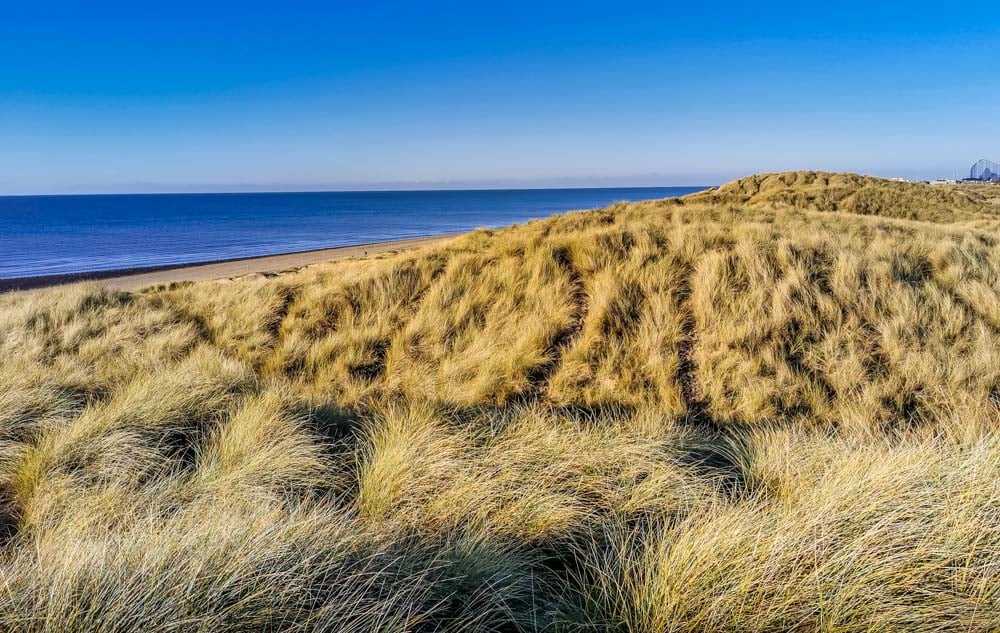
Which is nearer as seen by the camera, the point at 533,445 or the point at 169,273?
the point at 533,445

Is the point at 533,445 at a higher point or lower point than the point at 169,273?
higher

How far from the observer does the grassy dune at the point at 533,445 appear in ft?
7.70

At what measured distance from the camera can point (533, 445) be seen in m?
4.29

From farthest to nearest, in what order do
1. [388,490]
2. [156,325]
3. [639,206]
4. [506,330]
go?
[639,206] < [156,325] < [506,330] < [388,490]

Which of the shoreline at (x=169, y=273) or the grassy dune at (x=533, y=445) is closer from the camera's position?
the grassy dune at (x=533, y=445)

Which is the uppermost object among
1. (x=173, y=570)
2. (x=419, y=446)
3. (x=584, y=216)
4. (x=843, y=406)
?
(x=584, y=216)

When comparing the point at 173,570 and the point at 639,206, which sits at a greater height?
the point at 639,206

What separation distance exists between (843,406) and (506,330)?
173 inches

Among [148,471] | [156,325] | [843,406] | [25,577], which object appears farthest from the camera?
[156,325]

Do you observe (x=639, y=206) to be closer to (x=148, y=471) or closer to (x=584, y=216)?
(x=584, y=216)

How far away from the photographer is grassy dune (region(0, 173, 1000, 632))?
2348 mm

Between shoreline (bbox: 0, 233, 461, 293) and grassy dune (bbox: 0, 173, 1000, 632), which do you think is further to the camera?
shoreline (bbox: 0, 233, 461, 293)

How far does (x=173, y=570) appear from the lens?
2199 mm

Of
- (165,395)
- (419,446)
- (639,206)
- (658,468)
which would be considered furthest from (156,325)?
(639,206)
